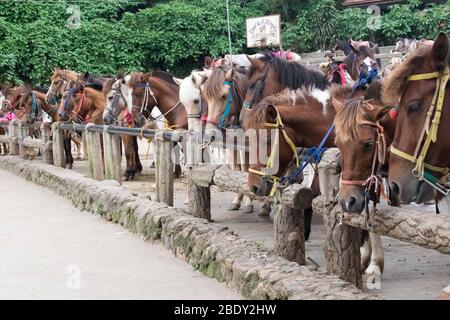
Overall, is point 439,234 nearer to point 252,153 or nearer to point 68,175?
Result: point 252,153

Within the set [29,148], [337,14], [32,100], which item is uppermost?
[337,14]

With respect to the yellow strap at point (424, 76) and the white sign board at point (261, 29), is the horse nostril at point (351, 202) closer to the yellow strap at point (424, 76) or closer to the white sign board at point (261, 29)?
the yellow strap at point (424, 76)

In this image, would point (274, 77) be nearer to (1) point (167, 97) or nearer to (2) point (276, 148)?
(2) point (276, 148)

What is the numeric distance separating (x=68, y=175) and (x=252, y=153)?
683 centimetres

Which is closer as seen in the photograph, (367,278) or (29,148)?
(367,278)

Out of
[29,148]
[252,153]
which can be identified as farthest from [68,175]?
[252,153]

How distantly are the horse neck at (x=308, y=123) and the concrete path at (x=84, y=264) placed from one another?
1.53 meters

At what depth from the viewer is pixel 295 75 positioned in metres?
7.80

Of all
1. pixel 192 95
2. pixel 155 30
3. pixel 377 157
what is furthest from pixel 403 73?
pixel 155 30

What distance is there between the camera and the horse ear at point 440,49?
472cm

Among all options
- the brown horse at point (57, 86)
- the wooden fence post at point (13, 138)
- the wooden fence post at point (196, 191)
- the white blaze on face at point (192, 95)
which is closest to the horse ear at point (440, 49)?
the wooden fence post at point (196, 191)

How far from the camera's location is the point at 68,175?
12656mm
